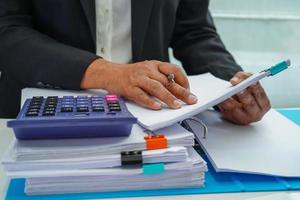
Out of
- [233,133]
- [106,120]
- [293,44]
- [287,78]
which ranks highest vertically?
[106,120]

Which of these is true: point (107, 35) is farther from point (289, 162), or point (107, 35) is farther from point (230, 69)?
point (289, 162)

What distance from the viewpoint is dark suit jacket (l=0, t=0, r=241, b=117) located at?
0.79 metres

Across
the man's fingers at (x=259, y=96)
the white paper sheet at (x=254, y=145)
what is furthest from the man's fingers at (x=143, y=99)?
the man's fingers at (x=259, y=96)

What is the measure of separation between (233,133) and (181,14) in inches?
20.6

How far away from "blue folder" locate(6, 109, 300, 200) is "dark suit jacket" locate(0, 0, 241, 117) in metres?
0.28

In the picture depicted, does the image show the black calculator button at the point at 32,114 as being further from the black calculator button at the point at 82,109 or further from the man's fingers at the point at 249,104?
the man's fingers at the point at 249,104

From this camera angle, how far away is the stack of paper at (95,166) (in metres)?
0.52

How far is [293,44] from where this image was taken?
1.93 metres

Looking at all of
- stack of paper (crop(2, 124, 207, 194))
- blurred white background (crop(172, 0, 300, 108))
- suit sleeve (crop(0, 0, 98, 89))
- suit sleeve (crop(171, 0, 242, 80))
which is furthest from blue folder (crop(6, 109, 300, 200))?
blurred white background (crop(172, 0, 300, 108))

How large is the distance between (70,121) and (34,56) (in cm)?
32

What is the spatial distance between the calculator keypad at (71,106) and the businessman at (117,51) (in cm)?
8

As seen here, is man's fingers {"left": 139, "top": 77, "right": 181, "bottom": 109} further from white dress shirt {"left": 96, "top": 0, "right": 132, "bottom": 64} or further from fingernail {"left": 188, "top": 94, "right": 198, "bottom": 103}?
white dress shirt {"left": 96, "top": 0, "right": 132, "bottom": 64}

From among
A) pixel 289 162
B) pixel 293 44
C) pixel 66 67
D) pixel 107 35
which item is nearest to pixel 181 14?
pixel 107 35

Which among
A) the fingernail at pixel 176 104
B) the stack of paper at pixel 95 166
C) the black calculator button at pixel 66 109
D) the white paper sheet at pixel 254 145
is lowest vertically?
the white paper sheet at pixel 254 145
